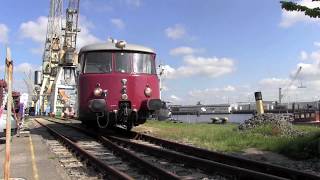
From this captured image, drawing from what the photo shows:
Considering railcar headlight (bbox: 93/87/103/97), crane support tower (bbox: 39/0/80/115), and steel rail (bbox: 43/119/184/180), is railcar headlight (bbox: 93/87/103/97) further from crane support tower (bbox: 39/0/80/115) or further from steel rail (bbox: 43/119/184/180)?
crane support tower (bbox: 39/0/80/115)

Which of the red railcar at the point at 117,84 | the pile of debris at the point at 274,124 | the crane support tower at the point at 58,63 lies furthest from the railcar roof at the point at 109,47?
the crane support tower at the point at 58,63

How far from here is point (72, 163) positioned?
12.6 m

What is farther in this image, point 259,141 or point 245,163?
point 259,141

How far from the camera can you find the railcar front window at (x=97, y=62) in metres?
18.5

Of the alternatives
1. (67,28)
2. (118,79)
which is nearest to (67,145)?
(118,79)

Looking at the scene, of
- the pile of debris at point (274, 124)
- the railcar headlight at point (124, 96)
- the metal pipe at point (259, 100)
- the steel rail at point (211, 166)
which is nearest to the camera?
the steel rail at point (211, 166)

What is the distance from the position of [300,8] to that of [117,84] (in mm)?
8443

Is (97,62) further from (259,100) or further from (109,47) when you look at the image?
(259,100)

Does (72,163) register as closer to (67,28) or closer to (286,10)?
(286,10)

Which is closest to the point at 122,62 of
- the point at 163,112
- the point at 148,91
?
the point at 148,91

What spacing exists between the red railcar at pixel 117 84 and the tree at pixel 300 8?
7.74 m

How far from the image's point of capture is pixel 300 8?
36.7 ft

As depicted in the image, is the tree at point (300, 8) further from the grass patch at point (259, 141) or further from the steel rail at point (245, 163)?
the grass patch at point (259, 141)

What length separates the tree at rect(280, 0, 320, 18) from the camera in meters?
10.9
